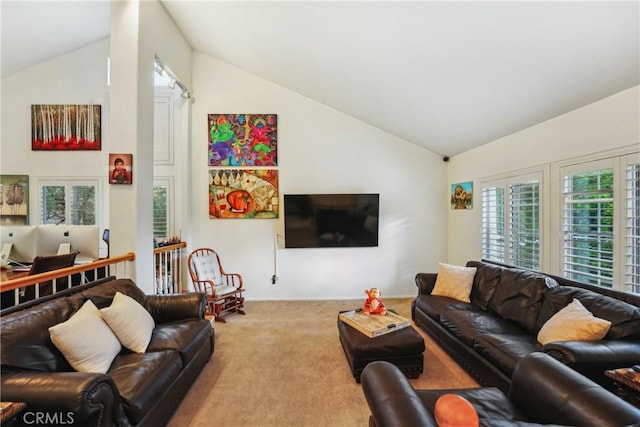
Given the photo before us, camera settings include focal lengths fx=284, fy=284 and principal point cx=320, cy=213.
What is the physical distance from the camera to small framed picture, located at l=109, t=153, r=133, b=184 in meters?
3.08

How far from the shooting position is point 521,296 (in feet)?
9.14

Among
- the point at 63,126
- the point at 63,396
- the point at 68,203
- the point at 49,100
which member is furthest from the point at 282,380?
the point at 49,100

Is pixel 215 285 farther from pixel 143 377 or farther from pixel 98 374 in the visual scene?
pixel 98 374

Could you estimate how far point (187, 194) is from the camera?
15.8 feet

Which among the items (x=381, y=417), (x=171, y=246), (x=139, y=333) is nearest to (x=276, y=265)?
(x=171, y=246)

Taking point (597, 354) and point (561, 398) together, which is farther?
point (597, 354)

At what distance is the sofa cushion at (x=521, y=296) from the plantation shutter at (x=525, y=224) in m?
0.53

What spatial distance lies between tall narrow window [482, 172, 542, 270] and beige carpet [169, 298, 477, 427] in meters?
1.69

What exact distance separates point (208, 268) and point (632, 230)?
4.92 metres

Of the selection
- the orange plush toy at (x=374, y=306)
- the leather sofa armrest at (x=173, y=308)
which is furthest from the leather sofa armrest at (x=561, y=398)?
the leather sofa armrest at (x=173, y=308)

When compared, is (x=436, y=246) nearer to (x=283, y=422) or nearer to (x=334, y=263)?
(x=334, y=263)

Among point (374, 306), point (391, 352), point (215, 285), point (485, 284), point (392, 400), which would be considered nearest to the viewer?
point (392, 400)

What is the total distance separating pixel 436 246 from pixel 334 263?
1916 mm

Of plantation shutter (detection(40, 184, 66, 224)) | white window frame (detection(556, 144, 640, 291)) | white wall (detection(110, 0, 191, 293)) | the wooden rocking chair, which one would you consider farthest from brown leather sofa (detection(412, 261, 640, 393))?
plantation shutter (detection(40, 184, 66, 224))
